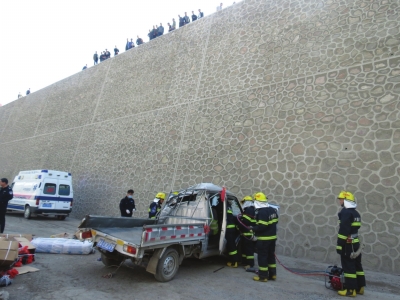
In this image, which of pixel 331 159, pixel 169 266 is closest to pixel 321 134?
pixel 331 159

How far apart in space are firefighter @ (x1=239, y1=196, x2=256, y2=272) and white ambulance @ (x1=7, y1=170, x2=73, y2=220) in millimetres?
10765

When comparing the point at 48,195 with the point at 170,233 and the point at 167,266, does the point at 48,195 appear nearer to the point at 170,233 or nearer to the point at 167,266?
the point at 167,266

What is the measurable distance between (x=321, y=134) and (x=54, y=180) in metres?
12.3

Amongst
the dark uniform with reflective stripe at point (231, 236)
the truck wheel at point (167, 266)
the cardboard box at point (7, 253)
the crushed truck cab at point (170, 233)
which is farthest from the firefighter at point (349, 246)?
the cardboard box at point (7, 253)

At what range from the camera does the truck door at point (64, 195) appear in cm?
1395

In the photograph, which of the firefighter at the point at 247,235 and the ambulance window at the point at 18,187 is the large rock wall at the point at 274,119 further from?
the ambulance window at the point at 18,187

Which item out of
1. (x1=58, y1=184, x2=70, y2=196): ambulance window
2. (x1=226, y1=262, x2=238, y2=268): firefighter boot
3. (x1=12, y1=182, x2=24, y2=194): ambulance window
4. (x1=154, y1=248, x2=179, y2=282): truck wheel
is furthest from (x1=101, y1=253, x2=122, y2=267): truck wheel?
(x1=12, y1=182, x2=24, y2=194): ambulance window

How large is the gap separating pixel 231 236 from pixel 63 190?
10930 mm

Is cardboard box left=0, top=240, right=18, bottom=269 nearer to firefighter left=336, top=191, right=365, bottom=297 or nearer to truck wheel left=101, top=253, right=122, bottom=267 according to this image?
truck wheel left=101, top=253, right=122, bottom=267

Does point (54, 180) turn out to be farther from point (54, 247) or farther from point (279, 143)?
point (279, 143)

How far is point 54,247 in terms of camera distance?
21.7 ft

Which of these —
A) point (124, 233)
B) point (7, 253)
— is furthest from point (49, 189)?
point (7, 253)

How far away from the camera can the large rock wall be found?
7625mm

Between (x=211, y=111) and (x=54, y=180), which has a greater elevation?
(x=211, y=111)
